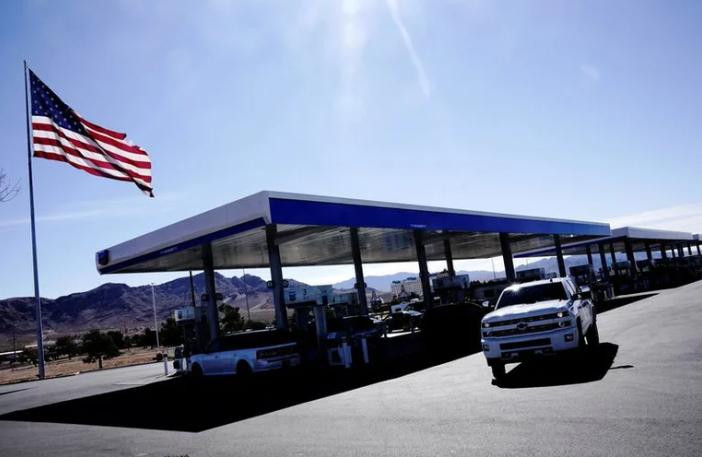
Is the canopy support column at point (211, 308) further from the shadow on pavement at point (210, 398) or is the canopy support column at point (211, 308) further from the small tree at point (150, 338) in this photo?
the small tree at point (150, 338)

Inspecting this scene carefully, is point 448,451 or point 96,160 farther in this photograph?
point 96,160

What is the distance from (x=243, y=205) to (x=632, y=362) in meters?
11.6

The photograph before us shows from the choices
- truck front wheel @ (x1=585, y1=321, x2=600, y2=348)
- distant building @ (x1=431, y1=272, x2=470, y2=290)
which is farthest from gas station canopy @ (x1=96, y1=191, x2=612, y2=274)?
truck front wheel @ (x1=585, y1=321, x2=600, y2=348)

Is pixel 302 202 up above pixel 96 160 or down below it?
below

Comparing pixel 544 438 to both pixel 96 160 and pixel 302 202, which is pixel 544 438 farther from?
pixel 96 160

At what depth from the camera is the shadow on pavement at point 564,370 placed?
9.41 meters

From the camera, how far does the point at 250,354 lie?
15242 mm

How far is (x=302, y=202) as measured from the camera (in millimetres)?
17141

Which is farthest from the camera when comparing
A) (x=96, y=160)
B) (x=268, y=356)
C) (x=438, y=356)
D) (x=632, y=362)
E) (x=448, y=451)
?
(x=96, y=160)

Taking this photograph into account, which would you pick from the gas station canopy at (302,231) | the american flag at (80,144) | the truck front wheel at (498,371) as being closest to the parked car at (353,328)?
the gas station canopy at (302,231)

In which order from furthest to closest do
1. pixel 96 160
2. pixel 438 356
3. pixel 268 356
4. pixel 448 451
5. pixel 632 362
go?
1. pixel 96 160
2. pixel 438 356
3. pixel 268 356
4. pixel 632 362
5. pixel 448 451

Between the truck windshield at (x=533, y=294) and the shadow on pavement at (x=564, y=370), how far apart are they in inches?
55.5

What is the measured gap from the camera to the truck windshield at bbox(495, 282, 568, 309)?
1178cm

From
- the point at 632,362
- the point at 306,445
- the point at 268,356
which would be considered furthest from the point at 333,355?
the point at 306,445
